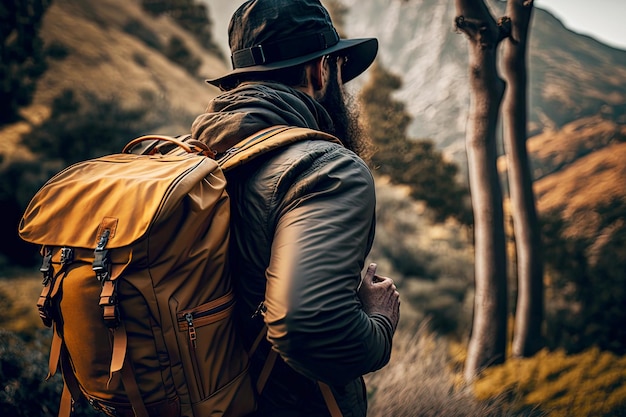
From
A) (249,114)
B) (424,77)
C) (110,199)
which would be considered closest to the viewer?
(110,199)

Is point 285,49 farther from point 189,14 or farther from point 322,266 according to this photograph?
point 189,14

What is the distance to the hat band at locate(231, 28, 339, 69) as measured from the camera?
1489 millimetres

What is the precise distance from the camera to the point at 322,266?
3.39ft

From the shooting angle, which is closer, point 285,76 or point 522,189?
point 285,76

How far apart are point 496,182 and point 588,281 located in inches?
91.1

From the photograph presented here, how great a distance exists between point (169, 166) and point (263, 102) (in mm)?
349

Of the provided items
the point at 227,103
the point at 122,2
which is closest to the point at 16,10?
the point at 227,103

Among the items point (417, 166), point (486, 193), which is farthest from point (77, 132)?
point (486, 193)

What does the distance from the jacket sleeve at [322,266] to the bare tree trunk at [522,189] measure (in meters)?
3.19

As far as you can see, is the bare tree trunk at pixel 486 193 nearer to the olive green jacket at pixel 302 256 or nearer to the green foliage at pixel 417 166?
the olive green jacket at pixel 302 256

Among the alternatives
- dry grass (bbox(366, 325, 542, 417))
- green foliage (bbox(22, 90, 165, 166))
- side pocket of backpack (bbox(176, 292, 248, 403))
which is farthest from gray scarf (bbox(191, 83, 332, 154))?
green foliage (bbox(22, 90, 165, 166))

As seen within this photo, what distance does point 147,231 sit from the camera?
3.41ft

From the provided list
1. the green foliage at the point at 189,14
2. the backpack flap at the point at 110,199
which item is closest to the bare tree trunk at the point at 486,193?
the backpack flap at the point at 110,199

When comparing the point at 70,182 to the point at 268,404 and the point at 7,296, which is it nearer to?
the point at 268,404
